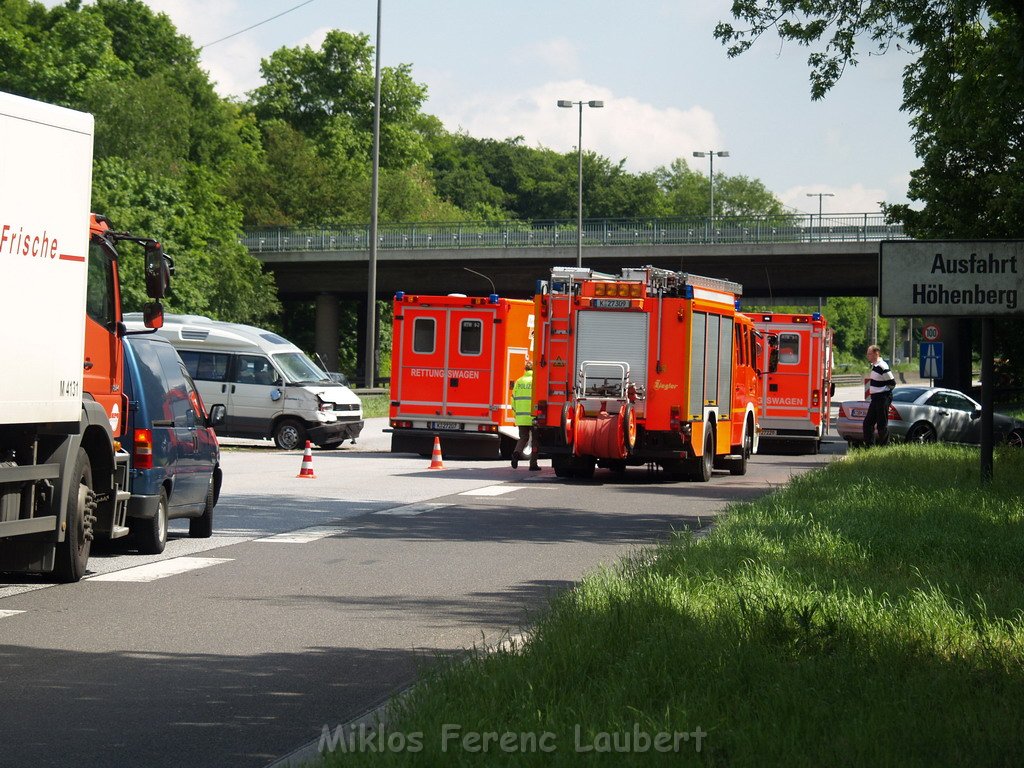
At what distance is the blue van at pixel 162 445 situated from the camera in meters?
13.1

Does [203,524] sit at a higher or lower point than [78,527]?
lower

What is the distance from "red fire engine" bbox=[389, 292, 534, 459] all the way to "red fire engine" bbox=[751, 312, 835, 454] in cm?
675

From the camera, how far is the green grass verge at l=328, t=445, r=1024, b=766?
5609 mm

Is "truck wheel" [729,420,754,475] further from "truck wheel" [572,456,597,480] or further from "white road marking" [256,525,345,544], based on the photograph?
"white road marking" [256,525,345,544]

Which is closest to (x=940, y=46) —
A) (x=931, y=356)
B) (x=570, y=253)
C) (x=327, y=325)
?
(x=931, y=356)

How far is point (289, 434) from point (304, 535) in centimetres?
1659

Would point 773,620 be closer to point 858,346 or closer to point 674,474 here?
point 674,474

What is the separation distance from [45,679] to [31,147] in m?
3.73

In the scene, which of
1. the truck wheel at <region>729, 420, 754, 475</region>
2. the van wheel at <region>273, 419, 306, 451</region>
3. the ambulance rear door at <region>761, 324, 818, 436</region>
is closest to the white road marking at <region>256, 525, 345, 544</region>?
the truck wheel at <region>729, 420, 754, 475</region>

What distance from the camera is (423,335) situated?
A: 1148 inches

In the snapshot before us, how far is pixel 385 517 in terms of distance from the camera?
17156 mm

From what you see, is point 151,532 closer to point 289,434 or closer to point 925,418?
point 289,434

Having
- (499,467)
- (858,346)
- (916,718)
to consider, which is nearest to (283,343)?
(499,467)

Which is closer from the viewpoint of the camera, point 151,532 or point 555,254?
point 151,532
